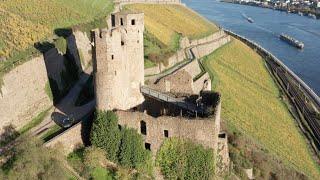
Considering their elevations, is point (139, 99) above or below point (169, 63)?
above

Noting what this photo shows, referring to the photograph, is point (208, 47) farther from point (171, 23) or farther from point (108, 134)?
point (108, 134)

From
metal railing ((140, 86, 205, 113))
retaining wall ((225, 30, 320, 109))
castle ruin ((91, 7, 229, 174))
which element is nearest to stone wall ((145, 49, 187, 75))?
castle ruin ((91, 7, 229, 174))

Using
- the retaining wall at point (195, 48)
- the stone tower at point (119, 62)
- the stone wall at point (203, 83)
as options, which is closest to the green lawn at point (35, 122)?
the stone tower at point (119, 62)

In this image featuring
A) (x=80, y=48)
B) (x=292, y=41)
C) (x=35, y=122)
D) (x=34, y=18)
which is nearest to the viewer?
(x=35, y=122)

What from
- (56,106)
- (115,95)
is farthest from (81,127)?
(56,106)

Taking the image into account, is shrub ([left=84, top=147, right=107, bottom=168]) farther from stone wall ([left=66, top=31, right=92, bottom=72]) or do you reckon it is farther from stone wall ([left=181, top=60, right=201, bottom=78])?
stone wall ([left=181, top=60, right=201, bottom=78])

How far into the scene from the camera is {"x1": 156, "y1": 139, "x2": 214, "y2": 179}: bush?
29.1 m

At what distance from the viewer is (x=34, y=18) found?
2013 inches

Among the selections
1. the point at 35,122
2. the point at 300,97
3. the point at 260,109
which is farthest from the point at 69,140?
the point at 300,97

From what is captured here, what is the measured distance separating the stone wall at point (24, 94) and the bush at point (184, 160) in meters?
10.1

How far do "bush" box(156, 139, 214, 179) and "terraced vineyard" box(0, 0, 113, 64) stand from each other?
703 inches

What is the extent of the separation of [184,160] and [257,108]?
23590 millimetres

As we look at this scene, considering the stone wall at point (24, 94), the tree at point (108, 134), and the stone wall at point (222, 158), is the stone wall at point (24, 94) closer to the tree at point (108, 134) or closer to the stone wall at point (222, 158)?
the tree at point (108, 134)

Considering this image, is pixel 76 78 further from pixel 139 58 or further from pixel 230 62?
pixel 230 62
